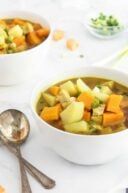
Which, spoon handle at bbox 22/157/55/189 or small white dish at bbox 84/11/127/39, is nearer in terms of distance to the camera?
spoon handle at bbox 22/157/55/189

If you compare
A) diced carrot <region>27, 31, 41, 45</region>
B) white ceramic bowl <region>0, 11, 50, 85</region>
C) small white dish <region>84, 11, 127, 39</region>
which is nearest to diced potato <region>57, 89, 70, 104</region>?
white ceramic bowl <region>0, 11, 50, 85</region>

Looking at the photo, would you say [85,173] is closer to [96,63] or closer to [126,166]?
[126,166]

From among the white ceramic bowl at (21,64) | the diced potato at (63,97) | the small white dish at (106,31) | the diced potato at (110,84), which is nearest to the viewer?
the diced potato at (63,97)

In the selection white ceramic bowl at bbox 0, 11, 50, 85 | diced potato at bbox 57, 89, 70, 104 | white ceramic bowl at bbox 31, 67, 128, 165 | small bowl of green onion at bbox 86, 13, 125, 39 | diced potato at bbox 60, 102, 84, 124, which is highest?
small bowl of green onion at bbox 86, 13, 125, 39

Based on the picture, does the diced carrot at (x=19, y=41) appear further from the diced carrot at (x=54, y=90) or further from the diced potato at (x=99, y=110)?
the diced potato at (x=99, y=110)

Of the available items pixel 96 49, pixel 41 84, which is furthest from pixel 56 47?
pixel 41 84

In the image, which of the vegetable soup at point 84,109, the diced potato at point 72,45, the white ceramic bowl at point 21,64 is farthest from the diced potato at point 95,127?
the diced potato at point 72,45

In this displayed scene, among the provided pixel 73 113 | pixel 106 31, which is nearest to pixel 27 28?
pixel 106 31

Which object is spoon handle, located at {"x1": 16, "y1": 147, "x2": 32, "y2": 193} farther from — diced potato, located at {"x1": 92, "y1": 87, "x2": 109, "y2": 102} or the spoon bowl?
diced potato, located at {"x1": 92, "y1": 87, "x2": 109, "y2": 102}
